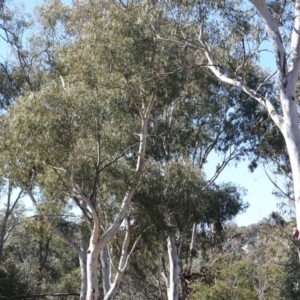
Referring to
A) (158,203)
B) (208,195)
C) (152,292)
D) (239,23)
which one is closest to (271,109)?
(239,23)

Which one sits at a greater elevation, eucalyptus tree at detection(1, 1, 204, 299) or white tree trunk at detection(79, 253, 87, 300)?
eucalyptus tree at detection(1, 1, 204, 299)

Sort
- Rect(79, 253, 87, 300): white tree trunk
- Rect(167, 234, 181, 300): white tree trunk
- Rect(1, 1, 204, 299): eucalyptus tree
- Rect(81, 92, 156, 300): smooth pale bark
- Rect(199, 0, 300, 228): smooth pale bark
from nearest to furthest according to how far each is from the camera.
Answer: Rect(199, 0, 300, 228): smooth pale bark, Rect(1, 1, 204, 299): eucalyptus tree, Rect(81, 92, 156, 300): smooth pale bark, Rect(79, 253, 87, 300): white tree trunk, Rect(167, 234, 181, 300): white tree trunk

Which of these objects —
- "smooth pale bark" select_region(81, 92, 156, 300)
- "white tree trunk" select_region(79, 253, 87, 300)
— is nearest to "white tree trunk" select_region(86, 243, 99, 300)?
"smooth pale bark" select_region(81, 92, 156, 300)

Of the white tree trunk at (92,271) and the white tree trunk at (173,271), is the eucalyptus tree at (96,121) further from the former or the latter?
the white tree trunk at (173,271)

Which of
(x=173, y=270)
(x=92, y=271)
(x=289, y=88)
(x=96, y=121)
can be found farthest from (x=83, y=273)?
(x=289, y=88)

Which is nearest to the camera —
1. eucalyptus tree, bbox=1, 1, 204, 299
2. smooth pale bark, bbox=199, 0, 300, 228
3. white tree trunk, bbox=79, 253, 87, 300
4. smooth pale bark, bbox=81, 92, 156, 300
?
smooth pale bark, bbox=199, 0, 300, 228

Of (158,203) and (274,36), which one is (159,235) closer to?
(158,203)

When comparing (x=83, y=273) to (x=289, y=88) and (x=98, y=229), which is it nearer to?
(x=98, y=229)

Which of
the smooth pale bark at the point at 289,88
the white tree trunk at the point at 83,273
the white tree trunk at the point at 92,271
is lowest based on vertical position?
the white tree trunk at the point at 92,271

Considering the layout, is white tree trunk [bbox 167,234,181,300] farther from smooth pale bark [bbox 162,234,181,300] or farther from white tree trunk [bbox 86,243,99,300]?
white tree trunk [bbox 86,243,99,300]

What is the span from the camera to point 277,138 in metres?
15.8

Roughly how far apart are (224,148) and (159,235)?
5357 millimetres

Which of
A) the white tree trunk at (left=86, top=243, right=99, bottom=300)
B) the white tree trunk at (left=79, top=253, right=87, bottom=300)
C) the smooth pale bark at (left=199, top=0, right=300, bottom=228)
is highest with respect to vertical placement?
the smooth pale bark at (left=199, top=0, right=300, bottom=228)

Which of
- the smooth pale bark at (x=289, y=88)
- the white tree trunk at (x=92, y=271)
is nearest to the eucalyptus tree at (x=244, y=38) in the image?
the smooth pale bark at (x=289, y=88)
